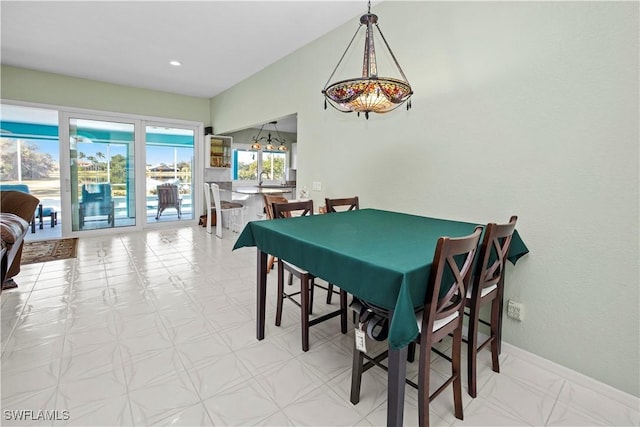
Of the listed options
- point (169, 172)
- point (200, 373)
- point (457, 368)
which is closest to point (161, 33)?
point (169, 172)

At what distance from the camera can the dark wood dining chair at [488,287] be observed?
157 cm

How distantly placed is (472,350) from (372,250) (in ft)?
2.81

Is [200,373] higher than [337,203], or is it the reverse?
[337,203]

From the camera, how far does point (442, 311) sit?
4.61ft

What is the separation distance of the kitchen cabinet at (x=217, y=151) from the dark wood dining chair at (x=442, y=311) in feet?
19.4

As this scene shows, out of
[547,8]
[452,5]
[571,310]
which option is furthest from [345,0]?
[571,310]

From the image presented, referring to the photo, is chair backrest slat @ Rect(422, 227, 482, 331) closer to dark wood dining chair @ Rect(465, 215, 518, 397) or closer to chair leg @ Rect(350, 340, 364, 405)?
dark wood dining chair @ Rect(465, 215, 518, 397)

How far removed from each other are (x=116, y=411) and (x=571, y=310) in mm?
2666

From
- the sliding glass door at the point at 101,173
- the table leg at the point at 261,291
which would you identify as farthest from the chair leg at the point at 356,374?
the sliding glass door at the point at 101,173

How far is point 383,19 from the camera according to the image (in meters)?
2.87

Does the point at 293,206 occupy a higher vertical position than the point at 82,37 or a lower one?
lower

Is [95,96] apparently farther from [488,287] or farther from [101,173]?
[488,287]

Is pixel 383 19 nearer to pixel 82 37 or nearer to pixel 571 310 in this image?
pixel 571 310

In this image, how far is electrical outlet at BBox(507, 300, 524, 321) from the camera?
2.07 metres
